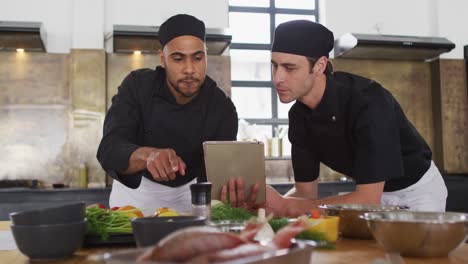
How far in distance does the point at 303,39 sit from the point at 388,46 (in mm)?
3257

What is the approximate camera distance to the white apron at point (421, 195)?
2.35 meters

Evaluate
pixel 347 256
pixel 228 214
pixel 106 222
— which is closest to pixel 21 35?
pixel 106 222

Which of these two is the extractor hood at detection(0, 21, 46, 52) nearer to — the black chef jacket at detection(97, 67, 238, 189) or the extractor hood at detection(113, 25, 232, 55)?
the extractor hood at detection(113, 25, 232, 55)

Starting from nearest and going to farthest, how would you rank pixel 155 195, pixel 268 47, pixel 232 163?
pixel 232 163 < pixel 155 195 < pixel 268 47

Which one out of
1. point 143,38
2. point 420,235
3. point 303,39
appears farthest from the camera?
point 143,38

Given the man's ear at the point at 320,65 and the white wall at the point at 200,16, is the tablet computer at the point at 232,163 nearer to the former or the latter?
the man's ear at the point at 320,65

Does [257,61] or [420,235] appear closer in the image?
[420,235]

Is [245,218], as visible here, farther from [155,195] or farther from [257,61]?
[257,61]

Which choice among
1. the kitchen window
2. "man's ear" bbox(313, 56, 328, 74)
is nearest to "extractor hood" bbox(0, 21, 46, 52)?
the kitchen window

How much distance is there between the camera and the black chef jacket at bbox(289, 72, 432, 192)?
2.05 metres

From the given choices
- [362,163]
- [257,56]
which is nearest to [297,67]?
[362,163]

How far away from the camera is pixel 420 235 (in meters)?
1.09

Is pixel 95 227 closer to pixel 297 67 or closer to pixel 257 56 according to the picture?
pixel 297 67

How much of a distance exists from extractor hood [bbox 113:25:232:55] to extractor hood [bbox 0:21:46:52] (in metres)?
0.67
